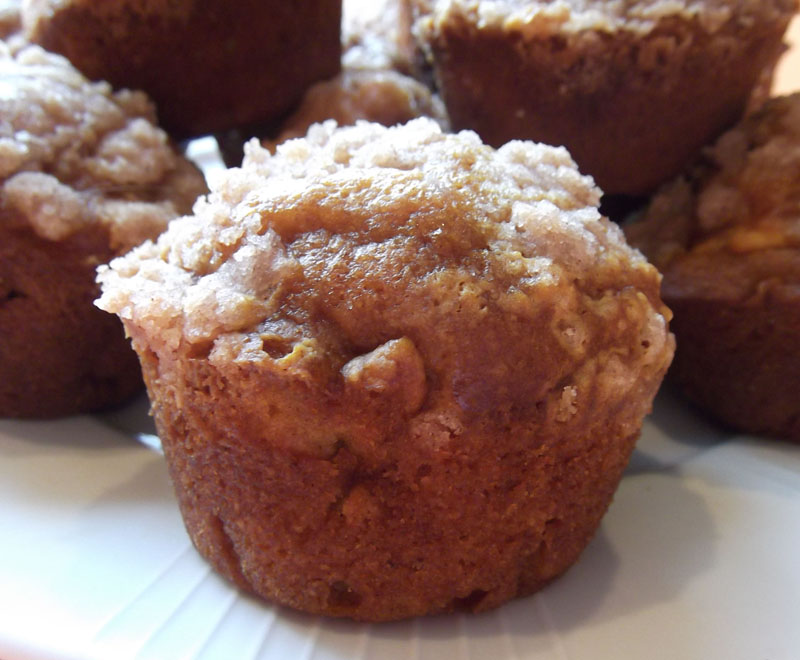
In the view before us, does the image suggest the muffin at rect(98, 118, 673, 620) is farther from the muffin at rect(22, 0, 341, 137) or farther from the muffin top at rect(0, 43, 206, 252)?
the muffin at rect(22, 0, 341, 137)

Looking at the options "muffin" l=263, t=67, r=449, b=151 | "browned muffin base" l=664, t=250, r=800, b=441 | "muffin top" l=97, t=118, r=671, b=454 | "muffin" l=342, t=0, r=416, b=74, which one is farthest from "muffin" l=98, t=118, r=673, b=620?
"muffin" l=342, t=0, r=416, b=74

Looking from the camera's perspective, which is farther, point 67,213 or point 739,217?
point 739,217

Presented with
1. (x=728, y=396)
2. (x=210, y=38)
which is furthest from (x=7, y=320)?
(x=728, y=396)

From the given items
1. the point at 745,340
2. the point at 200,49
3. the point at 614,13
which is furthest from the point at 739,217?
the point at 200,49

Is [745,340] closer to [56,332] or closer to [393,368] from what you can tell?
[393,368]

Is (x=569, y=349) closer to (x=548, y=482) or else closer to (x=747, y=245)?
(x=548, y=482)

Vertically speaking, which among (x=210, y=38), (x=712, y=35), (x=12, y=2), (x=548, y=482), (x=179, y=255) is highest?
(x=12, y=2)

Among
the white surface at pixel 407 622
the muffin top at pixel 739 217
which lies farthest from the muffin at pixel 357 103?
the white surface at pixel 407 622
